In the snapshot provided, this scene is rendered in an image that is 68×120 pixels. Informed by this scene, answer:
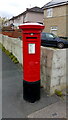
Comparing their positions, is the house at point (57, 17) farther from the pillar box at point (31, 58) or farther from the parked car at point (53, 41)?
the pillar box at point (31, 58)

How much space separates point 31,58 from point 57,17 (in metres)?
16.1

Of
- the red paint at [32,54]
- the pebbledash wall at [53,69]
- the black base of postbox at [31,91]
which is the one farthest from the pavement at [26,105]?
the red paint at [32,54]

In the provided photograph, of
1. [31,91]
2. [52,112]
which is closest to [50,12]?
[31,91]

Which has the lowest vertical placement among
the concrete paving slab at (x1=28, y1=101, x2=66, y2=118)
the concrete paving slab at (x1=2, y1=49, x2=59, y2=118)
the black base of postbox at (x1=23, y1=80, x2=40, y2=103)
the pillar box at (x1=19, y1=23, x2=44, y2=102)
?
the concrete paving slab at (x1=28, y1=101, x2=66, y2=118)

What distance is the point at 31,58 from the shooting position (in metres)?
2.90

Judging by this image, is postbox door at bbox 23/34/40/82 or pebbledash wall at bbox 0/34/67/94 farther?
pebbledash wall at bbox 0/34/67/94

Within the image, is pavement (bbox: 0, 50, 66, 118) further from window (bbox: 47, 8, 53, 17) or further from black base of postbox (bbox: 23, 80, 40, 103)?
window (bbox: 47, 8, 53, 17)

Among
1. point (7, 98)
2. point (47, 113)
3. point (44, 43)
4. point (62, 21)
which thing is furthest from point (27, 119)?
point (62, 21)

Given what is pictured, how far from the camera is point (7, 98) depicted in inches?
127

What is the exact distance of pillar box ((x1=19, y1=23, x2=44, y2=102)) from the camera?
110 inches

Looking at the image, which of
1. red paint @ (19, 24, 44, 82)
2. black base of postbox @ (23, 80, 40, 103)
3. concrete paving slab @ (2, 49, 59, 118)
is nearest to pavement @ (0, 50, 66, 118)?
concrete paving slab @ (2, 49, 59, 118)

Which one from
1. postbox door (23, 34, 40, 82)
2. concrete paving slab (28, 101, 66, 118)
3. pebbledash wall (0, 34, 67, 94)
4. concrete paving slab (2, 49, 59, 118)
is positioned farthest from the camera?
pebbledash wall (0, 34, 67, 94)

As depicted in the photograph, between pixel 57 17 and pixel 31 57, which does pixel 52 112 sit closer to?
pixel 31 57

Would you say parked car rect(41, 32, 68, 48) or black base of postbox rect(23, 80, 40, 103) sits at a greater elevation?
parked car rect(41, 32, 68, 48)
